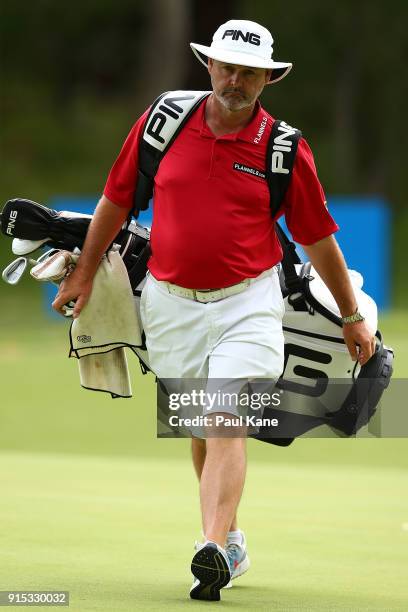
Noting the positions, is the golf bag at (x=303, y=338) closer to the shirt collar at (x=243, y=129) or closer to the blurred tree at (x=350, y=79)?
the shirt collar at (x=243, y=129)

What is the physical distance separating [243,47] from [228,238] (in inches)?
27.9

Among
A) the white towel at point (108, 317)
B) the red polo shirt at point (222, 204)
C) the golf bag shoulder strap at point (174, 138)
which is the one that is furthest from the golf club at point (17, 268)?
the red polo shirt at point (222, 204)

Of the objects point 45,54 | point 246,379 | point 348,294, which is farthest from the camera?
point 45,54

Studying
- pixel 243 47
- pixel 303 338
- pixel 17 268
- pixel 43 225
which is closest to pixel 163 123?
pixel 243 47

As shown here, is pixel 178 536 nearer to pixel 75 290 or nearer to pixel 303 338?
pixel 303 338

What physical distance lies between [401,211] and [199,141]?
2760 centimetres

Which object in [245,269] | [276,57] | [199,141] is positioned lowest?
[276,57]

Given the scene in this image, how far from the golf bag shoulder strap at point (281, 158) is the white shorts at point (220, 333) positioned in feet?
1.17

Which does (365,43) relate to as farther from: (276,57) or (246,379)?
(246,379)

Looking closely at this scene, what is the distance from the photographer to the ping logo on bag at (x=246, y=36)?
5660mm

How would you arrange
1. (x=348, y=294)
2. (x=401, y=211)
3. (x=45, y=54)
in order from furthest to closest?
(x=45, y=54) < (x=401, y=211) < (x=348, y=294)

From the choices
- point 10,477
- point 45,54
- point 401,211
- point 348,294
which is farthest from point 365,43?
point 348,294

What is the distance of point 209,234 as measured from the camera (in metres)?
5.66

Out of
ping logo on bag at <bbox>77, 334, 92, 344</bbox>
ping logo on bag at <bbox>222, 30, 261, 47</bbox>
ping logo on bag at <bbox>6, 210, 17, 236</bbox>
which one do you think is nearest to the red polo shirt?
ping logo on bag at <bbox>222, 30, 261, 47</bbox>
